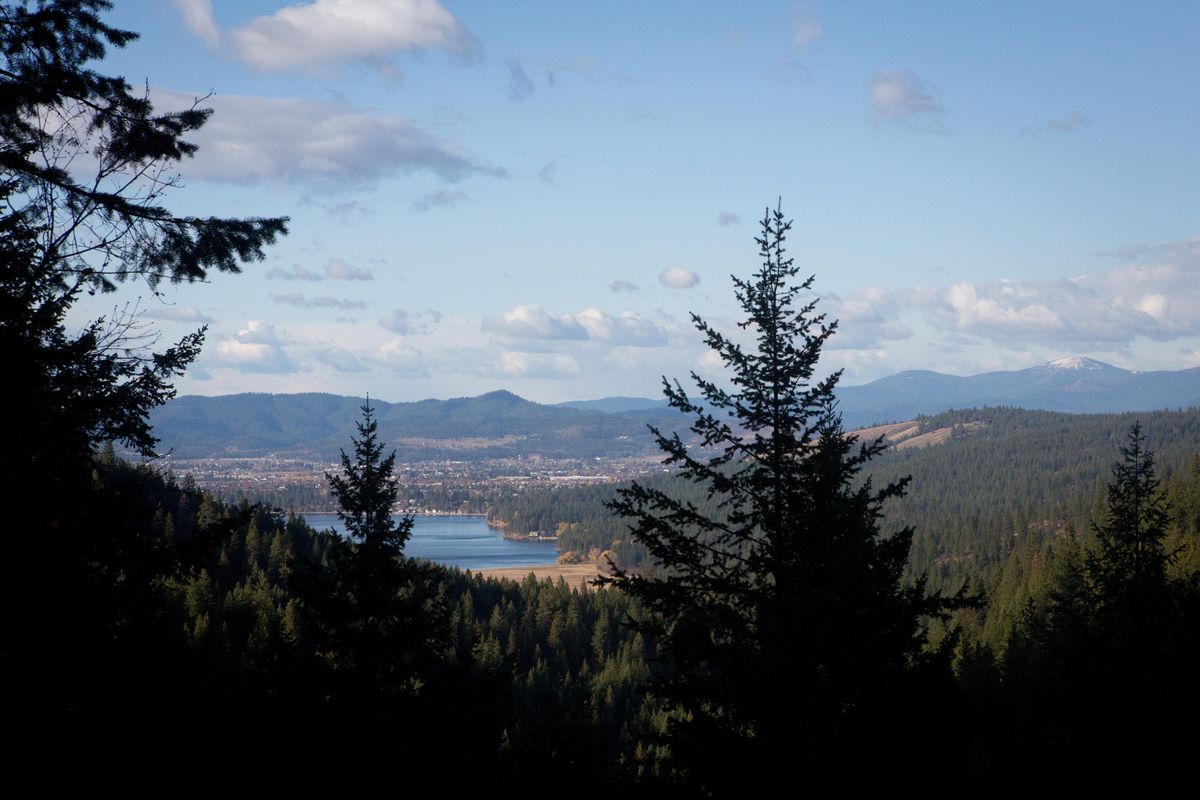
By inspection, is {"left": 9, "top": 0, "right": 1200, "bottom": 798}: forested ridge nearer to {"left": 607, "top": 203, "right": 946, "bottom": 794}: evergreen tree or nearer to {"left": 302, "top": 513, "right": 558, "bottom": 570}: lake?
{"left": 607, "top": 203, "right": 946, "bottom": 794}: evergreen tree

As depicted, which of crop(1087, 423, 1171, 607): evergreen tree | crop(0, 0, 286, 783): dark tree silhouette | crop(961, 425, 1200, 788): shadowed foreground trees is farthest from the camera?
crop(1087, 423, 1171, 607): evergreen tree

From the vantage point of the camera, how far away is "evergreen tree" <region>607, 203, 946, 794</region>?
8.84 metres

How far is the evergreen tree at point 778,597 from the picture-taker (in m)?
8.84

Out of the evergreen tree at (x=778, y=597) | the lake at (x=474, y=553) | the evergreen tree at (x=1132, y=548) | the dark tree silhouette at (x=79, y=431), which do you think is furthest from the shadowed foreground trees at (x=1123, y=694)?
the lake at (x=474, y=553)

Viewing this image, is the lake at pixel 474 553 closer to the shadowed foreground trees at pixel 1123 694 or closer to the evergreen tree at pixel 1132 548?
the evergreen tree at pixel 1132 548

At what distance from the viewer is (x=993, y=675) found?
3959 centimetres

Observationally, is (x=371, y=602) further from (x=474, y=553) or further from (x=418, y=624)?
(x=474, y=553)

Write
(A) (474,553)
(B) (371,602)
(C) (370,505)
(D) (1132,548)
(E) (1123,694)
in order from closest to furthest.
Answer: (E) (1123,694) → (B) (371,602) → (C) (370,505) → (D) (1132,548) → (A) (474,553)

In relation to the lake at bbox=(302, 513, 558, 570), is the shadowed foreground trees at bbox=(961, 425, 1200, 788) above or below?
above

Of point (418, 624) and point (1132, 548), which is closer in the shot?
point (418, 624)

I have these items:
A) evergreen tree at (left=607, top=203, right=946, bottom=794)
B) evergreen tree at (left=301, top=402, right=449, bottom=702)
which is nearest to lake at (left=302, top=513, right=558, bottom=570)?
evergreen tree at (left=301, top=402, right=449, bottom=702)

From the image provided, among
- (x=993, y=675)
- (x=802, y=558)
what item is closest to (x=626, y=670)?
(x=993, y=675)

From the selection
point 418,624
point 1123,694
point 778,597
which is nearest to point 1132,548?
point 1123,694

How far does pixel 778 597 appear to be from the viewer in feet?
35.9
